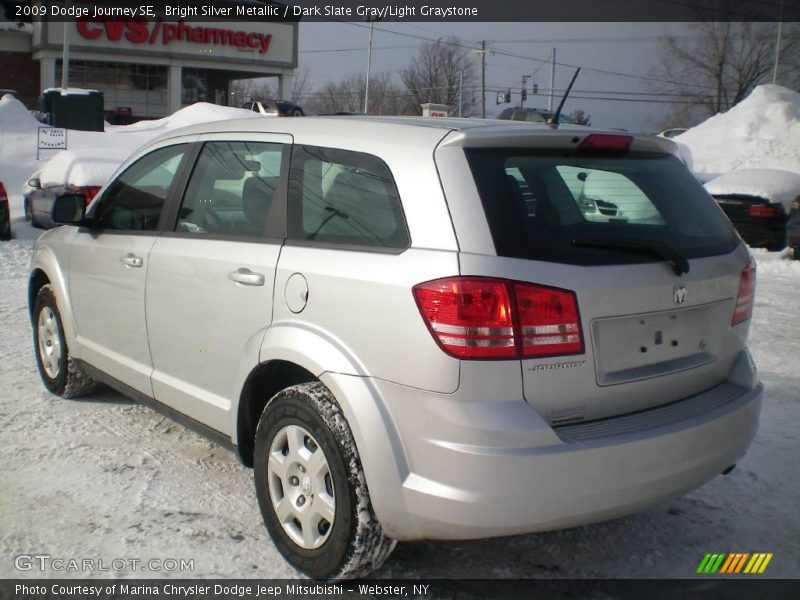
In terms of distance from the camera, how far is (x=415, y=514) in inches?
108

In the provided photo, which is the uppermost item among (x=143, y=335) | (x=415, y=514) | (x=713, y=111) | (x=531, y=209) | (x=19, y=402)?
(x=713, y=111)

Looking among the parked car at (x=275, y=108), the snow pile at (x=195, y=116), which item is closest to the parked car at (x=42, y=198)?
the snow pile at (x=195, y=116)

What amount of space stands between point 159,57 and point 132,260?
47.3 m

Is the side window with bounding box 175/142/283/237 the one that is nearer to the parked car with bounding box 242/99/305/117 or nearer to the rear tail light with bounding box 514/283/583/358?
the rear tail light with bounding box 514/283/583/358

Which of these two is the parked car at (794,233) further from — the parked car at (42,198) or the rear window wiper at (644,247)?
the parked car at (42,198)

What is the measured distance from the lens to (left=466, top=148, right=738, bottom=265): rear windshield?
2812mm

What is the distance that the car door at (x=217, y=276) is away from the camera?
11.3 feet

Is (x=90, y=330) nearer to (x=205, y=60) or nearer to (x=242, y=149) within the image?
(x=242, y=149)

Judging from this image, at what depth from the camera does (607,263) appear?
2863 mm

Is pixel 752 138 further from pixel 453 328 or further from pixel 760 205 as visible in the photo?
pixel 453 328

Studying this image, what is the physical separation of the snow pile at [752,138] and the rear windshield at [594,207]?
20.5m

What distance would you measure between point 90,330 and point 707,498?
3459 mm

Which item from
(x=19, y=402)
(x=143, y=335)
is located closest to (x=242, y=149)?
(x=143, y=335)

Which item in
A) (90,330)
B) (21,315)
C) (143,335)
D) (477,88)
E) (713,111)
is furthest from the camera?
(477,88)
